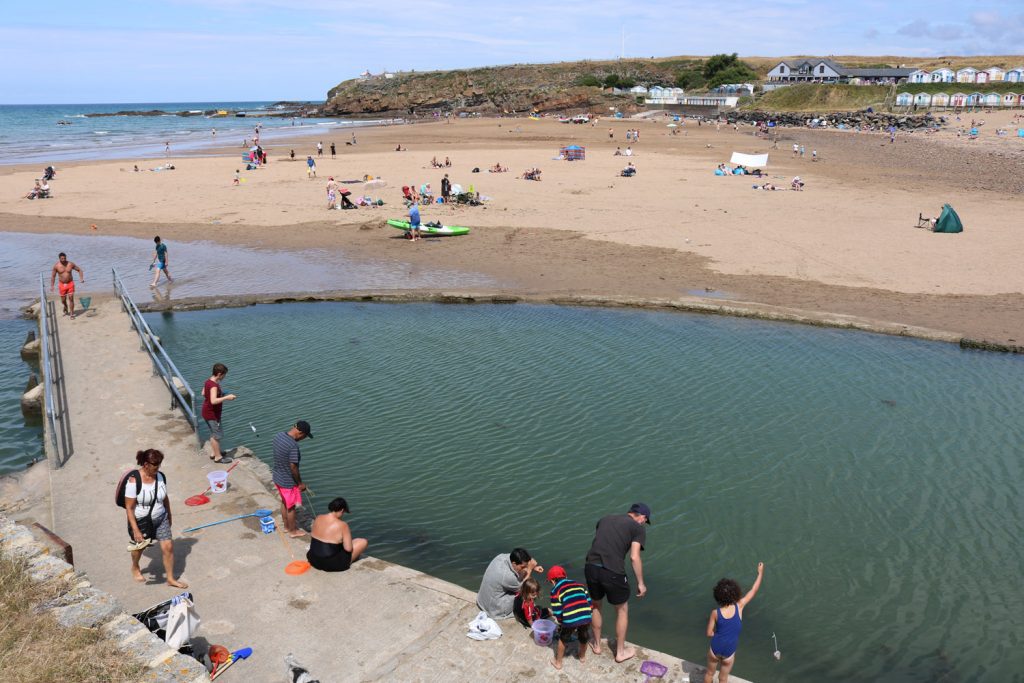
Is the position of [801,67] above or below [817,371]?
above

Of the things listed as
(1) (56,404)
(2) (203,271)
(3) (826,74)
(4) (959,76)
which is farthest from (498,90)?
(1) (56,404)

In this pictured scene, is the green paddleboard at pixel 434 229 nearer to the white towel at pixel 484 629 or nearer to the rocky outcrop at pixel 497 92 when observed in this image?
the white towel at pixel 484 629

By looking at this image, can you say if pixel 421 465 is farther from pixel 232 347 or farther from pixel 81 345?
pixel 81 345

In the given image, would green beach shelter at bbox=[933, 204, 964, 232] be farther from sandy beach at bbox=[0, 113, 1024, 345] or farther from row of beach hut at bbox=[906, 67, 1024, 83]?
row of beach hut at bbox=[906, 67, 1024, 83]

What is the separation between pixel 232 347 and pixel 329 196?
798 inches

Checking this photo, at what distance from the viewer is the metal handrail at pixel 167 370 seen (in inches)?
512

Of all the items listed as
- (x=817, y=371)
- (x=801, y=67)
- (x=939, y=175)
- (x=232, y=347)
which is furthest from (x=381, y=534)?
(x=801, y=67)

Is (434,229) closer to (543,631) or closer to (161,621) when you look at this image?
(543,631)

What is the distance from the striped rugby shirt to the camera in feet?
25.8

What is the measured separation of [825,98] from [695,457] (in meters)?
126

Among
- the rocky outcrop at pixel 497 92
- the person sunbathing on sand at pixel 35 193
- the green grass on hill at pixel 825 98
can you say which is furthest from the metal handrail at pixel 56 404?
the green grass on hill at pixel 825 98

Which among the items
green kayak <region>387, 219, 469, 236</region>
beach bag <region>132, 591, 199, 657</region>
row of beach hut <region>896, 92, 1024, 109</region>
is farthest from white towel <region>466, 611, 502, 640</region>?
row of beach hut <region>896, 92, 1024, 109</region>

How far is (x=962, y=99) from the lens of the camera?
116125 millimetres

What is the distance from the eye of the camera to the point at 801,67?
148 meters
